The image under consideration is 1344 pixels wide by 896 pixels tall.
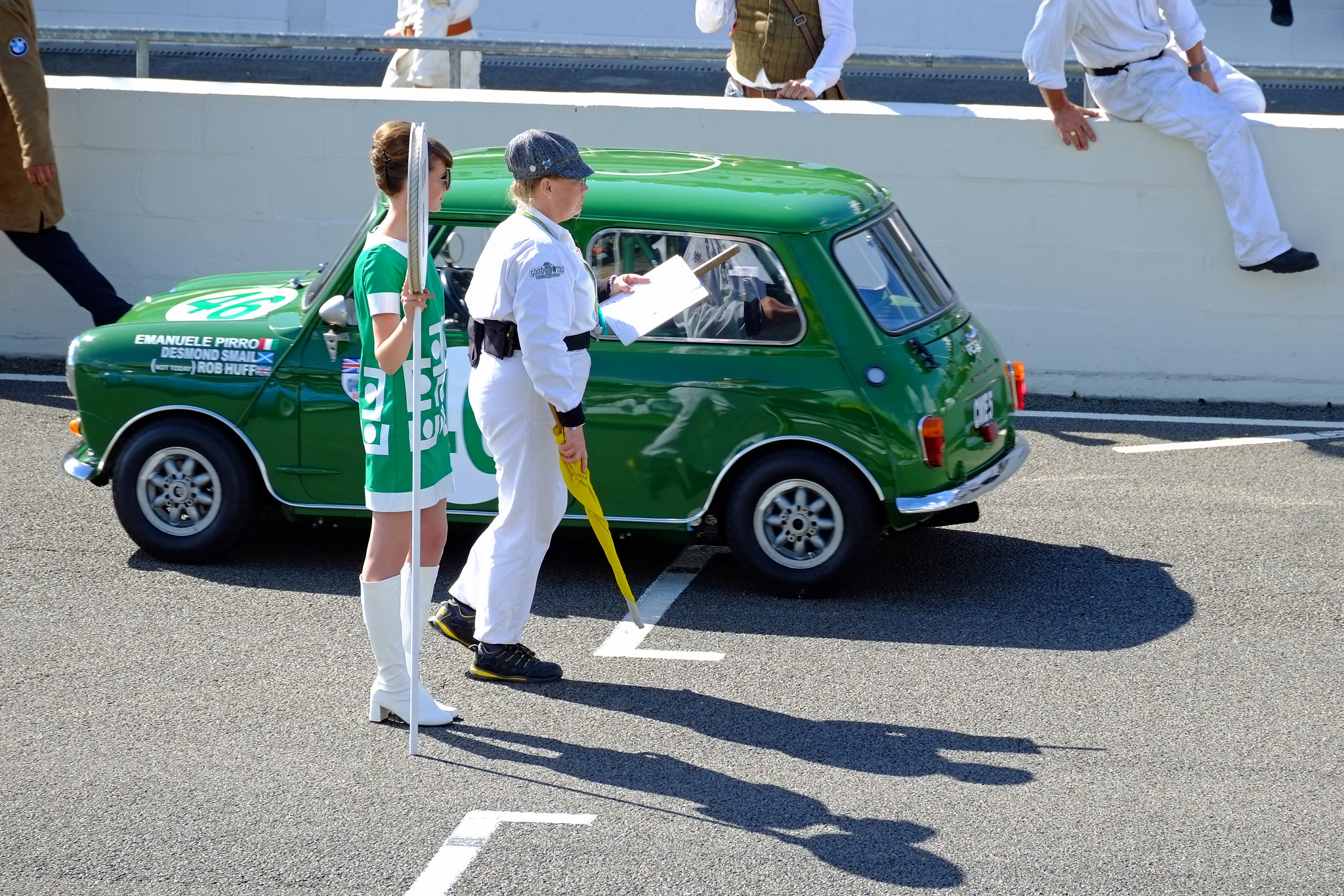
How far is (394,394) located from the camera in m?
5.26

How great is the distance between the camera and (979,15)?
18.8 m

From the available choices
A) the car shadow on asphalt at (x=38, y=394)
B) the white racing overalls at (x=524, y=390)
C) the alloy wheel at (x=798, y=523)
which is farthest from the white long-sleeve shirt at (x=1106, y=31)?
the car shadow on asphalt at (x=38, y=394)

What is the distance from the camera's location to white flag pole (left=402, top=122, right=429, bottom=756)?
16.0 feet

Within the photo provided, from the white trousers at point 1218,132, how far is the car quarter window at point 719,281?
3.93m

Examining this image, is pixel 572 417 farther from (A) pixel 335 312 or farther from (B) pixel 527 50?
(B) pixel 527 50

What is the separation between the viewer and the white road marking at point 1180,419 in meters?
9.25

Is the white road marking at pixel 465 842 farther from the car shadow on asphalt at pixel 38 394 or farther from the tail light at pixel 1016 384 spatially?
the car shadow on asphalt at pixel 38 394

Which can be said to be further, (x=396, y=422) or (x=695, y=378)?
(x=695, y=378)

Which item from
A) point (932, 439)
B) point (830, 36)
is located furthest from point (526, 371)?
point (830, 36)

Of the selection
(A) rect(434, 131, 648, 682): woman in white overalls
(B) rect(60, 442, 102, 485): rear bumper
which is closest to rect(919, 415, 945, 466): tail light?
(A) rect(434, 131, 648, 682): woman in white overalls

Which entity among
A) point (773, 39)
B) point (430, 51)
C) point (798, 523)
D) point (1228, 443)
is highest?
point (773, 39)

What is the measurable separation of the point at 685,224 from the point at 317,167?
4269mm

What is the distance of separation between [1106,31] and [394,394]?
5827 millimetres

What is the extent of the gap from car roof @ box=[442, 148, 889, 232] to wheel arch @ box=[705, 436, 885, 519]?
2.73ft
